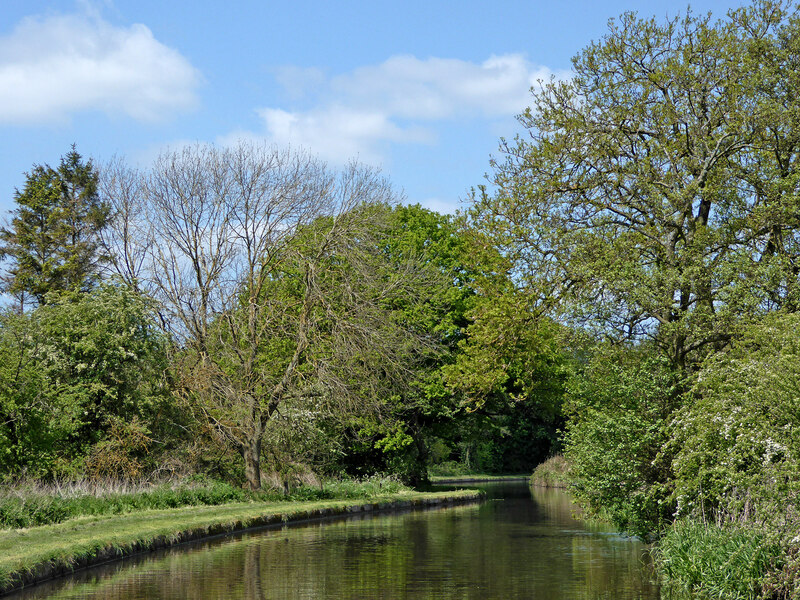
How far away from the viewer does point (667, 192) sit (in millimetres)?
19344

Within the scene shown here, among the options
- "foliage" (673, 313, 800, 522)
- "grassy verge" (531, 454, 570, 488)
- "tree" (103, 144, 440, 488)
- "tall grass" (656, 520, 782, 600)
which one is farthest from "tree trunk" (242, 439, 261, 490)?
"grassy verge" (531, 454, 570, 488)

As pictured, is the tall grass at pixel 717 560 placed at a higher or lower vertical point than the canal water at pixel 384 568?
higher

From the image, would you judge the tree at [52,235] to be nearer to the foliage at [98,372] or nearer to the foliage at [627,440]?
the foliage at [98,372]

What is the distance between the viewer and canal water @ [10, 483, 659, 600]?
44.9ft

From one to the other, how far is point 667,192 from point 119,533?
13.8 metres

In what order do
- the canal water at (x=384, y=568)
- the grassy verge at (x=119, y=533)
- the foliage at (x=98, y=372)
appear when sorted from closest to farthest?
the canal water at (x=384, y=568)
the grassy verge at (x=119, y=533)
the foliage at (x=98, y=372)

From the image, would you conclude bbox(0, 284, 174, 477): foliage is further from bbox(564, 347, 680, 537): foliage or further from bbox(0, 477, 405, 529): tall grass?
bbox(564, 347, 680, 537): foliage

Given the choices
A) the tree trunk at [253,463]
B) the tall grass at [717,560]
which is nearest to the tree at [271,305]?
the tree trunk at [253,463]

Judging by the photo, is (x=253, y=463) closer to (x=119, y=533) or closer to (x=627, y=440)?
(x=119, y=533)

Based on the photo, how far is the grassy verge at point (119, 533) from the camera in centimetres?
1456

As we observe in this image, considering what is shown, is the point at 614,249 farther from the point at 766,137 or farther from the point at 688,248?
the point at 766,137

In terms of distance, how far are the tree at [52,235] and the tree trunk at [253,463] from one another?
26.8 m

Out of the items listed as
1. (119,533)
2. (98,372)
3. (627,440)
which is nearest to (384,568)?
(627,440)

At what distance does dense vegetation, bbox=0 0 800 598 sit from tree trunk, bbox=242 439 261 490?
0.38 ft
